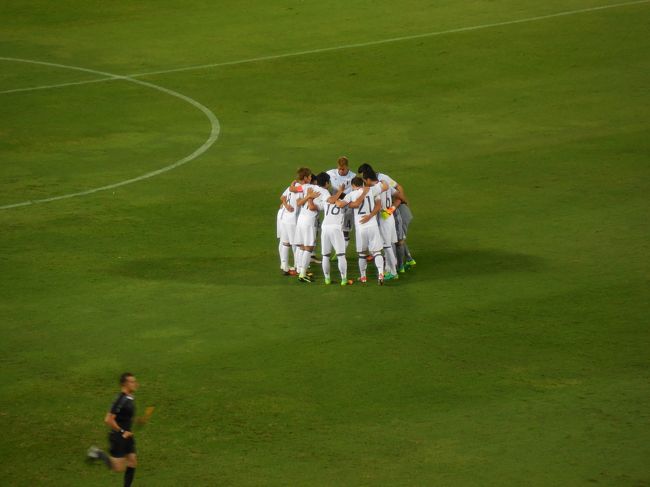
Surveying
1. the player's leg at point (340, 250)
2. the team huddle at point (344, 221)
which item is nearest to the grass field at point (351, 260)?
the player's leg at point (340, 250)

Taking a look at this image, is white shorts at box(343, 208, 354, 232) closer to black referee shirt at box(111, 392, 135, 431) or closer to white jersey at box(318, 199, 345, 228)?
white jersey at box(318, 199, 345, 228)

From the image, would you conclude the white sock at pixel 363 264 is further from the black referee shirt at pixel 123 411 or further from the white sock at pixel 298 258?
the black referee shirt at pixel 123 411

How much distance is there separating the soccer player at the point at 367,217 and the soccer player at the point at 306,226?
22.2 inches

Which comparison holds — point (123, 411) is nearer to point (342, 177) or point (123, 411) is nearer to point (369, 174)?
point (369, 174)

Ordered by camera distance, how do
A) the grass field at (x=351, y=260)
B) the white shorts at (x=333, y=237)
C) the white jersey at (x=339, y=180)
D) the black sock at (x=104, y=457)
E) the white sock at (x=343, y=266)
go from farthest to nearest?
1. the white jersey at (x=339, y=180)
2. the white sock at (x=343, y=266)
3. the white shorts at (x=333, y=237)
4. the grass field at (x=351, y=260)
5. the black sock at (x=104, y=457)

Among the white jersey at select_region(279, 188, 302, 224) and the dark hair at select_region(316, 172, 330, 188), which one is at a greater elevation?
the dark hair at select_region(316, 172, 330, 188)

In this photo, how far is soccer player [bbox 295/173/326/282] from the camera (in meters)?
19.8

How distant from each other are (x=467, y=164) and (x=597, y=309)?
7.86 meters

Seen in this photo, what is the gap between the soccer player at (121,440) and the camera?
13.4m

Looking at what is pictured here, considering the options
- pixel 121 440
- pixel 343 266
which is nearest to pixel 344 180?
pixel 343 266

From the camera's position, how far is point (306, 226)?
19875mm

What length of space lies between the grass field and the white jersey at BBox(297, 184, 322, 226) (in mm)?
1102

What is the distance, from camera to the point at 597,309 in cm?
1845

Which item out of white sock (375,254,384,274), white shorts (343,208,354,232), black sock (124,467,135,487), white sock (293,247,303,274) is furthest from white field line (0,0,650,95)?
black sock (124,467,135,487)
